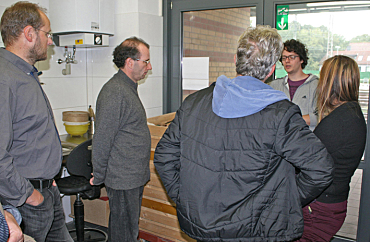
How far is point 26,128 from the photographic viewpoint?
5.30 ft

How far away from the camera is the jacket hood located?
4.15 ft

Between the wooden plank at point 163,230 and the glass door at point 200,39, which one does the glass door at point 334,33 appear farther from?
the wooden plank at point 163,230

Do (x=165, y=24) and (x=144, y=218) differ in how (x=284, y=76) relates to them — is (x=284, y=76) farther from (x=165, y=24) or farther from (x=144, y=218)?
(x=144, y=218)

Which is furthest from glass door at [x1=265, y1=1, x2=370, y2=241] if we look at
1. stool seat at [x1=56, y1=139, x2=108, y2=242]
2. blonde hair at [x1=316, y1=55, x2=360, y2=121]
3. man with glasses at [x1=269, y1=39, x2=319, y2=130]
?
stool seat at [x1=56, y1=139, x2=108, y2=242]

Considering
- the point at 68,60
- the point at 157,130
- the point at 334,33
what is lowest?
the point at 157,130

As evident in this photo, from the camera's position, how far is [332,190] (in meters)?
1.74

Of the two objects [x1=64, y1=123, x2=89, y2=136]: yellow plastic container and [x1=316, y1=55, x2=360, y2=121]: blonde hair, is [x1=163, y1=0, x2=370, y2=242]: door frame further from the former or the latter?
[x1=316, y1=55, x2=360, y2=121]: blonde hair

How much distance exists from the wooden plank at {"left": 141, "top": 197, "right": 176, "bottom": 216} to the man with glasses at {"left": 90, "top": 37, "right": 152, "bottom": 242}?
490 millimetres

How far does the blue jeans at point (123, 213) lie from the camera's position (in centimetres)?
229

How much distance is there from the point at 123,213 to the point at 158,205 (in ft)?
2.04

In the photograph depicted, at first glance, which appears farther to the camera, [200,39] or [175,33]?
[175,33]

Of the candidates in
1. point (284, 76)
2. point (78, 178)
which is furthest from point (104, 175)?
point (284, 76)

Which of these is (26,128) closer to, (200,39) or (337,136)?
(337,136)

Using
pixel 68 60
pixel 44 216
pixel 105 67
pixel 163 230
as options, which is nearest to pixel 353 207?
pixel 163 230
